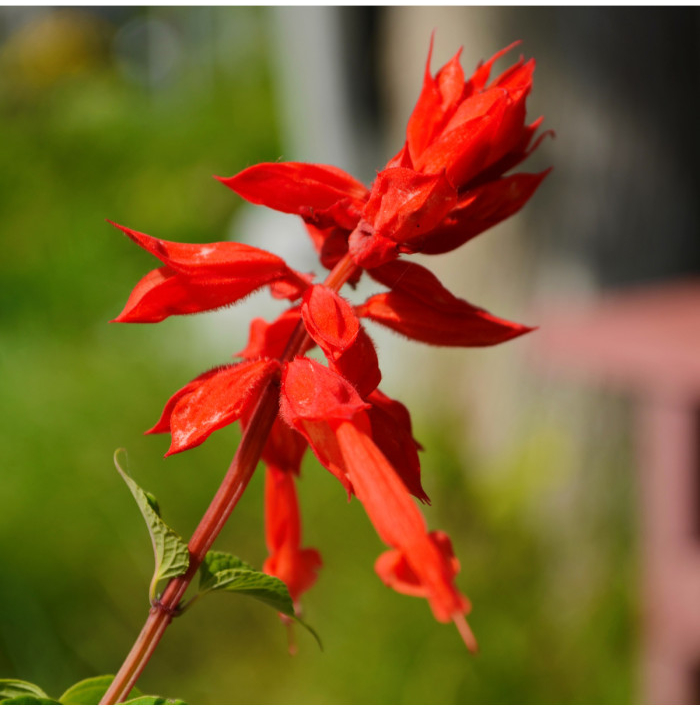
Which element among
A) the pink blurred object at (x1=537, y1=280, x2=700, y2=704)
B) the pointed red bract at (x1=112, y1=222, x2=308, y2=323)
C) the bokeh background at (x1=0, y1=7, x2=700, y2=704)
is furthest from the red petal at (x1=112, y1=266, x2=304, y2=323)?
the bokeh background at (x1=0, y1=7, x2=700, y2=704)

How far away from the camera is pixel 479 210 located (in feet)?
1.15

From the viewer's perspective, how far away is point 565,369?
208 centimetres

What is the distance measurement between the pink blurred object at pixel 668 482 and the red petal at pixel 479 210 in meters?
1.01

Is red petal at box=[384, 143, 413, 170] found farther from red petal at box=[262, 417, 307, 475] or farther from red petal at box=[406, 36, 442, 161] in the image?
red petal at box=[262, 417, 307, 475]

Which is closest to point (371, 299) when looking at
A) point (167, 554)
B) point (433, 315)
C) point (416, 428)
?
point (433, 315)

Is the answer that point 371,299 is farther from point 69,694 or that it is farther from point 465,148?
point 69,694

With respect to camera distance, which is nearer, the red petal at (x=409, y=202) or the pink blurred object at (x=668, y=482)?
the red petal at (x=409, y=202)

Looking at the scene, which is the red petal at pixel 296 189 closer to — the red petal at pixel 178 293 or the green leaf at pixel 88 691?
the red petal at pixel 178 293

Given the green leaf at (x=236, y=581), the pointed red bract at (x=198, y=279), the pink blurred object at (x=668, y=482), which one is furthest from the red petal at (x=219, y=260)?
the pink blurred object at (x=668, y=482)

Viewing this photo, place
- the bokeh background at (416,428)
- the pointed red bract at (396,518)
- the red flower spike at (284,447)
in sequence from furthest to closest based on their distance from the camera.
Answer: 1. the bokeh background at (416,428)
2. the red flower spike at (284,447)
3. the pointed red bract at (396,518)

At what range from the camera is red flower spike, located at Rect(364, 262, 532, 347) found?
13.7 inches

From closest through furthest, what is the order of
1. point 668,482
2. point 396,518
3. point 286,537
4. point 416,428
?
point 396,518, point 286,537, point 668,482, point 416,428

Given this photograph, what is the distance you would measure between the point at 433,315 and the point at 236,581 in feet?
0.43

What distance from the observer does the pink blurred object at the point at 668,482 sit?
4.47 feet
